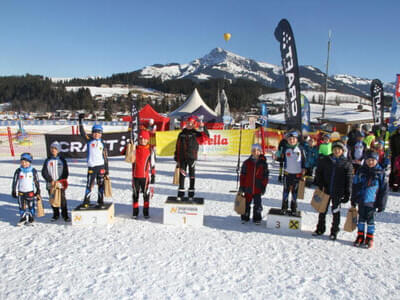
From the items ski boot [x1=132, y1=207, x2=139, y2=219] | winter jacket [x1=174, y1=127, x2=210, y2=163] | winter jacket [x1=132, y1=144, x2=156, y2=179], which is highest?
winter jacket [x1=174, y1=127, x2=210, y2=163]

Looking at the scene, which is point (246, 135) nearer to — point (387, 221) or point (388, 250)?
point (387, 221)

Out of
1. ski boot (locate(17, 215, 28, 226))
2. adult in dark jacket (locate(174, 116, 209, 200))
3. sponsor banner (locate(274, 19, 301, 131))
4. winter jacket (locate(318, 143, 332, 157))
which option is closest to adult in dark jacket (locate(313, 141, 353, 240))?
adult in dark jacket (locate(174, 116, 209, 200))

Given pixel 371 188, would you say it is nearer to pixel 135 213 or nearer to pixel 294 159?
pixel 294 159

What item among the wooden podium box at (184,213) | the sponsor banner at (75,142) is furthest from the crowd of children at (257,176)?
the sponsor banner at (75,142)

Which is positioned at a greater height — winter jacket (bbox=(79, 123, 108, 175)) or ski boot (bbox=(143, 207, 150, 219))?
winter jacket (bbox=(79, 123, 108, 175))

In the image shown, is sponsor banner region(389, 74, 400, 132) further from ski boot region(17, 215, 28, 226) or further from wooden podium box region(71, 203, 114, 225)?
ski boot region(17, 215, 28, 226)

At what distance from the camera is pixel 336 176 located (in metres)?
4.62

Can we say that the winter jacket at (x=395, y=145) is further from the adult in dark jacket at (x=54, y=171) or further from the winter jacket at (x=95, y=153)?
the adult in dark jacket at (x=54, y=171)

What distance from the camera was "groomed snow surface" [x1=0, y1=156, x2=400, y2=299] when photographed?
329 cm

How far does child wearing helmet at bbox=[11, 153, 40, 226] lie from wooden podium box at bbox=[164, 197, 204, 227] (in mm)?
2484

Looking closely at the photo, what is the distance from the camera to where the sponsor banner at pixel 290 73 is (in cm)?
754

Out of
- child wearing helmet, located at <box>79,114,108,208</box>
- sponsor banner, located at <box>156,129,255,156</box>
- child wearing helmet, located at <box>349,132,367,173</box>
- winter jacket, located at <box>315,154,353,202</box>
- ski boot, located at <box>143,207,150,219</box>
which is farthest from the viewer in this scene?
sponsor banner, located at <box>156,129,255,156</box>

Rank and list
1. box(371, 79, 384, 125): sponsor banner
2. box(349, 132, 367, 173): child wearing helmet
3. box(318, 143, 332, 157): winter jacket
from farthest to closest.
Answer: box(371, 79, 384, 125): sponsor banner → box(318, 143, 332, 157): winter jacket → box(349, 132, 367, 173): child wearing helmet

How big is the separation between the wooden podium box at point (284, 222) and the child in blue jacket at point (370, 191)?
989 millimetres
